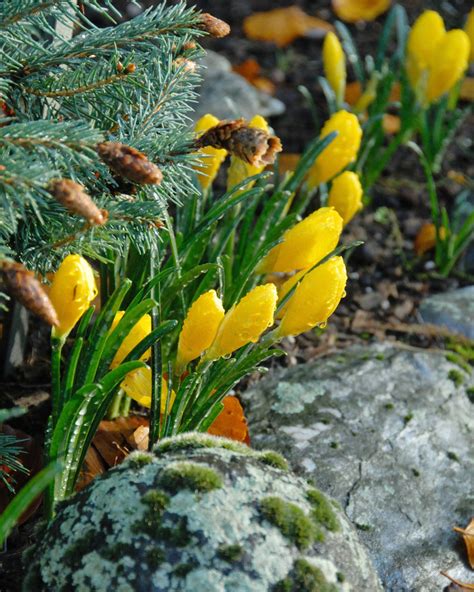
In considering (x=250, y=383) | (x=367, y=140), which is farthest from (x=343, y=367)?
(x=367, y=140)

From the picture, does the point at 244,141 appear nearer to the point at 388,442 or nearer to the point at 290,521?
the point at 290,521

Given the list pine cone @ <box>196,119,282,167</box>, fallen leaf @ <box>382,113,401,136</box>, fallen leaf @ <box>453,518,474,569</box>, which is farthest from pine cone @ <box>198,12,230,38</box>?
fallen leaf @ <box>382,113,401,136</box>

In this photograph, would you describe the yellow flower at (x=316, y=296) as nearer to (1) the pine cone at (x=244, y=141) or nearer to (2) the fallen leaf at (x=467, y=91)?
(1) the pine cone at (x=244, y=141)

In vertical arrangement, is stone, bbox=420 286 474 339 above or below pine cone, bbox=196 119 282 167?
below

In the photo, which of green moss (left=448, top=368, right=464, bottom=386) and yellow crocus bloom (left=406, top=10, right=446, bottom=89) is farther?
yellow crocus bloom (left=406, top=10, right=446, bottom=89)

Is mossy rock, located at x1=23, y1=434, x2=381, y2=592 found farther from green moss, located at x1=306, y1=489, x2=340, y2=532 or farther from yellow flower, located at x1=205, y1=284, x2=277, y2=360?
yellow flower, located at x1=205, y1=284, x2=277, y2=360

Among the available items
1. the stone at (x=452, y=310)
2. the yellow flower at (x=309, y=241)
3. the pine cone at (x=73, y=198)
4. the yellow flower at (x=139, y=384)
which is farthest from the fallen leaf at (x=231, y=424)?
the stone at (x=452, y=310)
